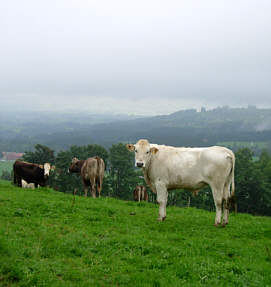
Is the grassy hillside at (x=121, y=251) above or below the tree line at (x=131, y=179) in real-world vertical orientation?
above

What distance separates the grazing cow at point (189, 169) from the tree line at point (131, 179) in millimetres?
43375

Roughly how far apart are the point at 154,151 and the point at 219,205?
321cm

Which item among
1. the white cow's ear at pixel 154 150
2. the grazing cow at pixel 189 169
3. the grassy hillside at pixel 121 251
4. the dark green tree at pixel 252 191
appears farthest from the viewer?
the dark green tree at pixel 252 191

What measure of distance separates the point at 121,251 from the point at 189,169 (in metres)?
4.75

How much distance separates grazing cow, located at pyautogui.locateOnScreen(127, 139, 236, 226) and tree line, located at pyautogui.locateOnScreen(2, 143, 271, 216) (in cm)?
4338

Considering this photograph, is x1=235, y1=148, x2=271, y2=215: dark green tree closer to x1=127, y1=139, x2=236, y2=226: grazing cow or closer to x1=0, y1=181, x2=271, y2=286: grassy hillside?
x1=0, y1=181, x2=271, y2=286: grassy hillside

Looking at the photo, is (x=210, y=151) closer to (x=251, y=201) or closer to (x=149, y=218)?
(x=149, y=218)

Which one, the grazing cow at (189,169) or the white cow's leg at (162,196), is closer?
the grazing cow at (189,169)

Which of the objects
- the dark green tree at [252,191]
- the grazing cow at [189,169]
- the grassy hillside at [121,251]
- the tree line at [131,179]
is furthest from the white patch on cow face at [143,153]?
the dark green tree at [252,191]

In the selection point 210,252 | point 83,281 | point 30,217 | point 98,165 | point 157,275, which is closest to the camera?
point 83,281

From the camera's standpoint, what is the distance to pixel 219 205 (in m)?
11.5

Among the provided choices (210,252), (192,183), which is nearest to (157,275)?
(210,252)

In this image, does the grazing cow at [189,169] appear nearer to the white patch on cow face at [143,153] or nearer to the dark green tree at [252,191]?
the white patch on cow face at [143,153]

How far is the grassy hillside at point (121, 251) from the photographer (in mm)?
6574
